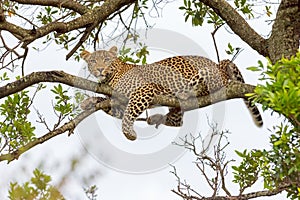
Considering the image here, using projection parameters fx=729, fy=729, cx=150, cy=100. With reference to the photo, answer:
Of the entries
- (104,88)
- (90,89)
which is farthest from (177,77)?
(90,89)

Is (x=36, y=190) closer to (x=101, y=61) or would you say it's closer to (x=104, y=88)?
(x=104, y=88)

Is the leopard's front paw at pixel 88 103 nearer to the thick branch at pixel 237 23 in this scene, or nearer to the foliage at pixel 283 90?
the thick branch at pixel 237 23

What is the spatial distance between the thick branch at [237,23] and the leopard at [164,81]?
422 mm

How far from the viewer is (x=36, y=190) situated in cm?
365

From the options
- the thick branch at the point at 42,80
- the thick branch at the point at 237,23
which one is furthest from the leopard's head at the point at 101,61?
the thick branch at the point at 42,80

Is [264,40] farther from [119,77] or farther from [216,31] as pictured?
[119,77]

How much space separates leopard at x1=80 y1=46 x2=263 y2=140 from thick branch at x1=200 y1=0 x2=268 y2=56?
0.42 meters

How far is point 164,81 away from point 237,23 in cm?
106

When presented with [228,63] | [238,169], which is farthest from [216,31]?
[238,169]

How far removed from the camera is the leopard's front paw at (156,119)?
818 centimetres

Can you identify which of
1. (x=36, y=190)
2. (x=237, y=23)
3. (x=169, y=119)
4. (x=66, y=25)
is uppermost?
(x=237, y=23)

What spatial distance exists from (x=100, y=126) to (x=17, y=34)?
1554mm

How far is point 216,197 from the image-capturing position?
6.27 metres

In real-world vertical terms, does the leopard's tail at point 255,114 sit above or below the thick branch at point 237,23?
below
